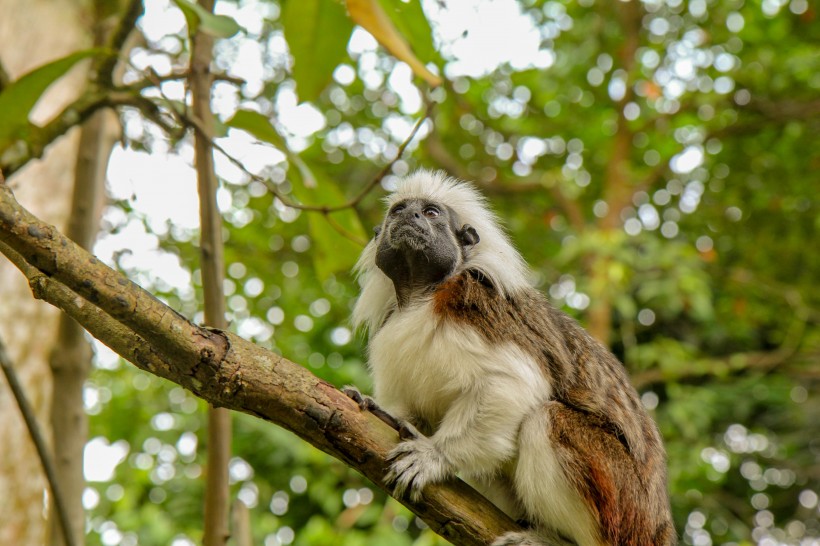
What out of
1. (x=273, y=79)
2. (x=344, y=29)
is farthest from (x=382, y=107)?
(x=344, y=29)

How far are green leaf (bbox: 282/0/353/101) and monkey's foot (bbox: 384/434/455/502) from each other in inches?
58.7

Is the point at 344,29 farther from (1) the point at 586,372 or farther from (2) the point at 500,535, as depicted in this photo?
(2) the point at 500,535

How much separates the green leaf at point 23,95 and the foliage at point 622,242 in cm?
328

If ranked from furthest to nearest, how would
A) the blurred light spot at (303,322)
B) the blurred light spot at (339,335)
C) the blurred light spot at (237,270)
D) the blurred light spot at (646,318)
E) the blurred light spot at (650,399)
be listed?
the blurred light spot at (646,318) → the blurred light spot at (650,399) → the blurred light spot at (303,322) → the blurred light spot at (237,270) → the blurred light spot at (339,335)

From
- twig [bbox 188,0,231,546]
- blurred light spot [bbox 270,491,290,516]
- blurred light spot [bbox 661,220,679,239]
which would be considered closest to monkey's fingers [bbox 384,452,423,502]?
twig [bbox 188,0,231,546]

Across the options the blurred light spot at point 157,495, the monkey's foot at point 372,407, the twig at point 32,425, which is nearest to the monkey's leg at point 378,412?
the monkey's foot at point 372,407

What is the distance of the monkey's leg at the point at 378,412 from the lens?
257cm

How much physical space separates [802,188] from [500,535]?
713cm

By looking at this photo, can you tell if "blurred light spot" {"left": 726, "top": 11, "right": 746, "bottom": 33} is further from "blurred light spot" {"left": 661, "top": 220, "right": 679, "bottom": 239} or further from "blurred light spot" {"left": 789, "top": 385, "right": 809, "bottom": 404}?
"blurred light spot" {"left": 789, "top": 385, "right": 809, "bottom": 404}

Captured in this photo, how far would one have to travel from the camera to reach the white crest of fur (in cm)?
329

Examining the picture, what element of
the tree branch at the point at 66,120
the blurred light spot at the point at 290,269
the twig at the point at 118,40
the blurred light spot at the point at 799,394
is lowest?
the blurred light spot at the point at 799,394

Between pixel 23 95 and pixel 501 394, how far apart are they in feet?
6.39

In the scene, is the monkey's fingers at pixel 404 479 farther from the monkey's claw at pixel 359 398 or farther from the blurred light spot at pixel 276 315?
the blurred light spot at pixel 276 315

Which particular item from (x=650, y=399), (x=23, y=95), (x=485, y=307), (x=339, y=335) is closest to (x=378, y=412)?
(x=485, y=307)
